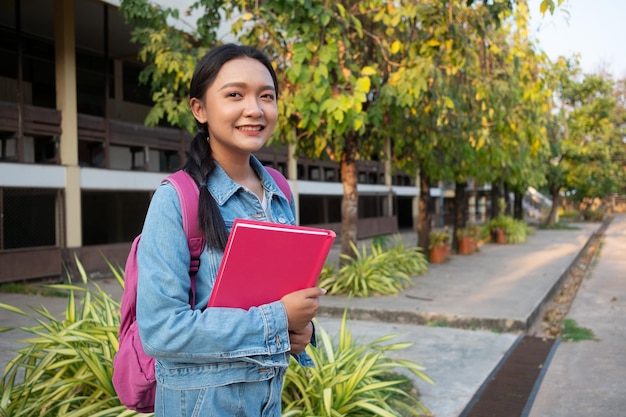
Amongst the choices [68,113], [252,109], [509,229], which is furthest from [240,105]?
[509,229]

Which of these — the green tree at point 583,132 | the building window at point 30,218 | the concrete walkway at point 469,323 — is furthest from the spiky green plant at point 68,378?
the green tree at point 583,132

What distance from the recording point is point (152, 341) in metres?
1.49

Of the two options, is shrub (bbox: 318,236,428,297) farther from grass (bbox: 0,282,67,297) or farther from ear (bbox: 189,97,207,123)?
ear (bbox: 189,97,207,123)

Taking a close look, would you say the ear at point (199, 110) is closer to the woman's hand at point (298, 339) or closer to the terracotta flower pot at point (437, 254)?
the woman's hand at point (298, 339)

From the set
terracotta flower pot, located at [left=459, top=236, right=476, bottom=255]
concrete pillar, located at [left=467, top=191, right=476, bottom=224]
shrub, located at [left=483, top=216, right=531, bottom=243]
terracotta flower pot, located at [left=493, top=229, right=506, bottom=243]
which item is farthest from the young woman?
concrete pillar, located at [left=467, top=191, right=476, bottom=224]

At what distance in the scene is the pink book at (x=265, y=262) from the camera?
4.78ft

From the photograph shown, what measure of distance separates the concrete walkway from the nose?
10.7 ft

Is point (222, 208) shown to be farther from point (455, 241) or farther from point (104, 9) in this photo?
point (455, 241)

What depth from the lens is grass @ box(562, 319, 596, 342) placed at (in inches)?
262

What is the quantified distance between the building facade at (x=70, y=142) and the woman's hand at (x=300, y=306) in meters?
8.01

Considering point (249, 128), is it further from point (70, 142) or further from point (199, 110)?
point (70, 142)

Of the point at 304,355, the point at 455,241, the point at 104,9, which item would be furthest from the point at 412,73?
the point at 455,241

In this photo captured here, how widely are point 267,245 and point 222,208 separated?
0.24m

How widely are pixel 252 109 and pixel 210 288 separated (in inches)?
19.7
